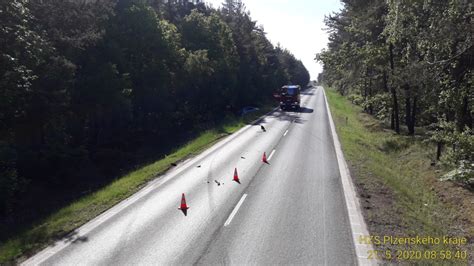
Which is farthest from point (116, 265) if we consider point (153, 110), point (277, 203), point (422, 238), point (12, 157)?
point (153, 110)

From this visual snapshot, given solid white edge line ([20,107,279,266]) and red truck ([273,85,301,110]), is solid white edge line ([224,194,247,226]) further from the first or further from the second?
red truck ([273,85,301,110])

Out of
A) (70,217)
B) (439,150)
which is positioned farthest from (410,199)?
(70,217)

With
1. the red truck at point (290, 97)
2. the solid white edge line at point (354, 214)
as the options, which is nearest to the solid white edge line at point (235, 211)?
the solid white edge line at point (354, 214)

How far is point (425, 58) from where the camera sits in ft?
55.3

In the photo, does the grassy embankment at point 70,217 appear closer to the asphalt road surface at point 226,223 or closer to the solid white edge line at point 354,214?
the asphalt road surface at point 226,223

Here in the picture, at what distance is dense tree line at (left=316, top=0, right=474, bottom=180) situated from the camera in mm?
11805

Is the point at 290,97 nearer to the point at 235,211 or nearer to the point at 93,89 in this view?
the point at 93,89

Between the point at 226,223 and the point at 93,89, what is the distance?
58.6 feet

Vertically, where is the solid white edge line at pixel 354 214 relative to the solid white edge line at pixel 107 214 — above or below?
below

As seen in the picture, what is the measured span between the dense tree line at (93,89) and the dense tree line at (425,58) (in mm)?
12499

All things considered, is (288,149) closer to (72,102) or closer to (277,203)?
(277,203)

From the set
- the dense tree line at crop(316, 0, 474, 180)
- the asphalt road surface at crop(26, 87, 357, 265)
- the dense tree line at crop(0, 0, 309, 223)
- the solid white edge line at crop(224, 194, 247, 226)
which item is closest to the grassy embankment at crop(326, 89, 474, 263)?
the asphalt road surface at crop(26, 87, 357, 265)

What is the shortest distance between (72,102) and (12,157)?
25.3ft

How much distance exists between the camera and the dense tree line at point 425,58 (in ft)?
38.7
